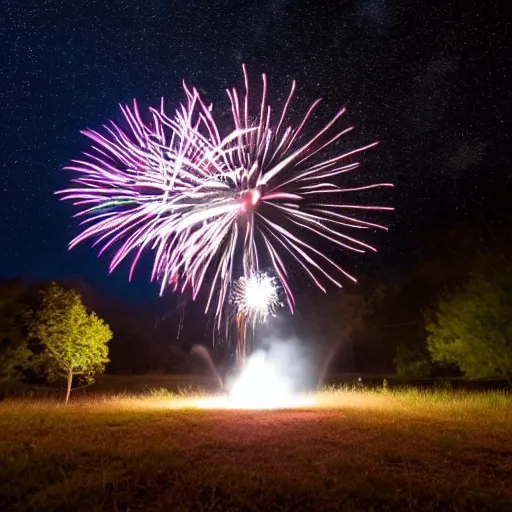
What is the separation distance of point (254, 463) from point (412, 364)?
27722mm

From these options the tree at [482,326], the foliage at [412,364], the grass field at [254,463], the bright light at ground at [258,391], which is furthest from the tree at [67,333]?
the foliage at [412,364]

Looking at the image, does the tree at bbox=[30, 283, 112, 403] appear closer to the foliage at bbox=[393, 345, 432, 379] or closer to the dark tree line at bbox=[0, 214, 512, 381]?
the dark tree line at bbox=[0, 214, 512, 381]

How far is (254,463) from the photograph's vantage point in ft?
30.8

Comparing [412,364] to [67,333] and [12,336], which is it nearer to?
[67,333]

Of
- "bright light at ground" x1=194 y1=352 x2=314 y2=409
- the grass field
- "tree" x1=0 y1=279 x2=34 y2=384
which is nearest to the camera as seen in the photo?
the grass field

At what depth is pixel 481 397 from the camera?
21141 millimetres

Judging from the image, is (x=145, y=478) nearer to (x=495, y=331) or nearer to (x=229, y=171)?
(x=229, y=171)

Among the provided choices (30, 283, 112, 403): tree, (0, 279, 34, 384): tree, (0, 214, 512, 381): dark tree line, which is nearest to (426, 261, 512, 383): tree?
(0, 214, 512, 381): dark tree line

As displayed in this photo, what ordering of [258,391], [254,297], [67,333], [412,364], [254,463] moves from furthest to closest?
[412,364] → [258,391] → [67,333] → [254,297] → [254,463]

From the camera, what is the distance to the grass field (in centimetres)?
770

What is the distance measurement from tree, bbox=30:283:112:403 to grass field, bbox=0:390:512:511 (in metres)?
9.25

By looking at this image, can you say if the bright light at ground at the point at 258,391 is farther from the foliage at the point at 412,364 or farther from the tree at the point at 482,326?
the foliage at the point at 412,364

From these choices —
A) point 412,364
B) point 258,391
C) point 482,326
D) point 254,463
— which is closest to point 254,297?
point 258,391

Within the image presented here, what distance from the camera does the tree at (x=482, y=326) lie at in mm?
24656
